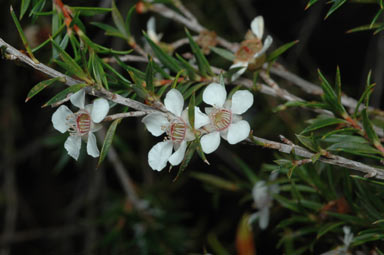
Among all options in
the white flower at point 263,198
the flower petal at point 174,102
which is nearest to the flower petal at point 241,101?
the flower petal at point 174,102

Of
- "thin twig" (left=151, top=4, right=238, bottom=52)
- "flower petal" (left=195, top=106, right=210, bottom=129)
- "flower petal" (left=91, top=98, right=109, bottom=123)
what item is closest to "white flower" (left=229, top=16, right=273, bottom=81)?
"thin twig" (left=151, top=4, right=238, bottom=52)

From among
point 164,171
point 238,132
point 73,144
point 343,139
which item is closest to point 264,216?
point 343,139

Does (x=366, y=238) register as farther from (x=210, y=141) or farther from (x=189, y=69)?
(x=189, y=69)

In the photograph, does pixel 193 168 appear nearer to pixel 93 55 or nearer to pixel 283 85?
pixel 283 85

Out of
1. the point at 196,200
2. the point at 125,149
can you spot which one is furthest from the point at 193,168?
the point at 125,149

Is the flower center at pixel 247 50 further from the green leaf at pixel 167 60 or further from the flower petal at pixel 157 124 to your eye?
the flower petal at pixel 157 124

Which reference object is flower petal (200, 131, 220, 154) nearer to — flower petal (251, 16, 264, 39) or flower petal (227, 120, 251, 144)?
flower petal (227, 120, 251, 144)
